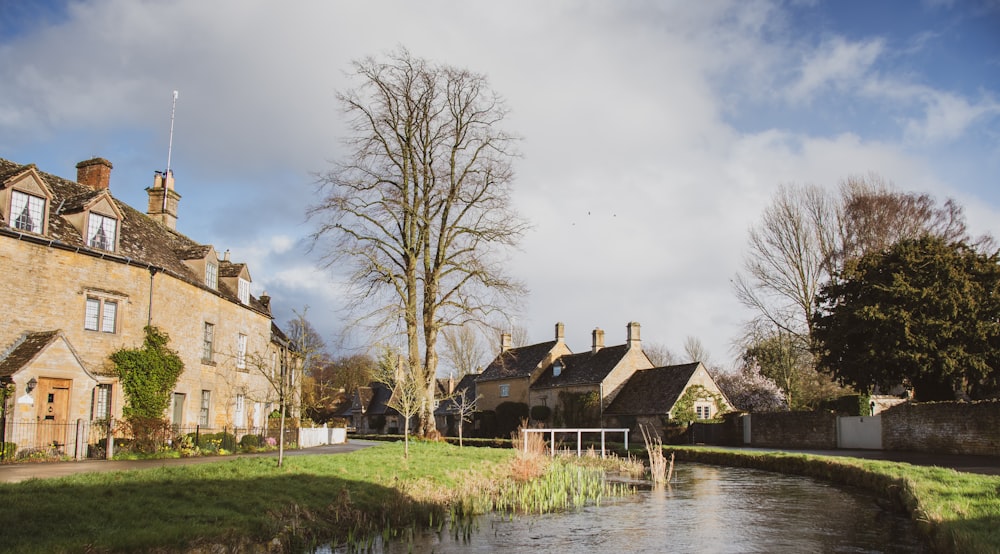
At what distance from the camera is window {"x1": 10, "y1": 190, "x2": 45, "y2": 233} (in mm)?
22812

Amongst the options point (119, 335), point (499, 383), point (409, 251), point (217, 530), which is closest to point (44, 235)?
point (119, 335)

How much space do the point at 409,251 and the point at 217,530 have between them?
76.1 ft

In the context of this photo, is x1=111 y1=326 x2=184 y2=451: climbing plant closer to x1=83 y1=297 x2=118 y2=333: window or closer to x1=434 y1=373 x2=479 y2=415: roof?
x1=83 y1=297 x2=118 y2=333: window

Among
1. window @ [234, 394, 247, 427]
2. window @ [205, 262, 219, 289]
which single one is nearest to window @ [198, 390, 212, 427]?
window @ [234, 394, 247, 427]

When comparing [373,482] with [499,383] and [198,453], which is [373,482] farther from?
[499,383]

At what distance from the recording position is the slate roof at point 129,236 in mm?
24188

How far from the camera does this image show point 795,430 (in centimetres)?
3978

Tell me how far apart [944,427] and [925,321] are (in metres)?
4.78

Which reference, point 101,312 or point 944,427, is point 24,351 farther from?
point 944,427

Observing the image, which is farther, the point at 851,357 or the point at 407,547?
the point at 851,357

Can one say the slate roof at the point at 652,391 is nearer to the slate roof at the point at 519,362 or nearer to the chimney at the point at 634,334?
the chimney at the point at 634,334

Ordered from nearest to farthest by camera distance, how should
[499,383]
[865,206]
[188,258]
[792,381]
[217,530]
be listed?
[217,530]
[188,258]
[865,206]
[792,381]
[499,383]

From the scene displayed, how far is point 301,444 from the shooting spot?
110 ft

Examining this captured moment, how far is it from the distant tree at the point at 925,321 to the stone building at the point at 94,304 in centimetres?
2593
